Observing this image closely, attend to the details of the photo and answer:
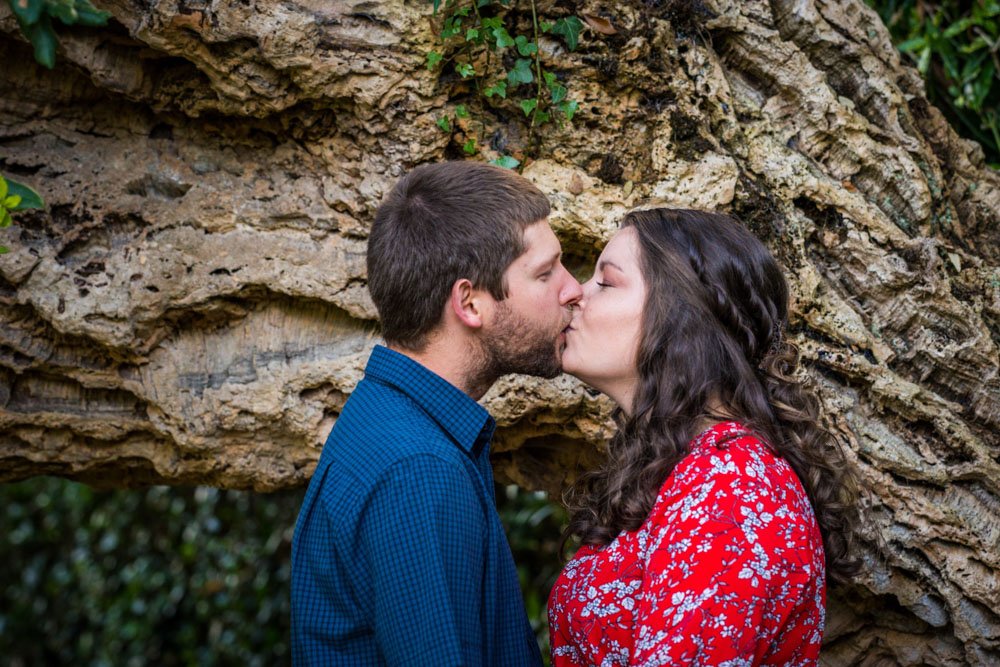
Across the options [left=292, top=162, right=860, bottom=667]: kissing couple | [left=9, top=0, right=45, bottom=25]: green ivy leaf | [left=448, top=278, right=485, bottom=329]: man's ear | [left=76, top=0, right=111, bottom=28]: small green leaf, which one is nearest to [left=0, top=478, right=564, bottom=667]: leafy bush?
[left=292, top=162, right=860, bottom=667]: kissing couple

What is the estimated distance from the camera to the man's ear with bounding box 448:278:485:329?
8.09 ft

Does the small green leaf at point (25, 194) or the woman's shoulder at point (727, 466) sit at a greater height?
the small green leaf at point (25, 194)

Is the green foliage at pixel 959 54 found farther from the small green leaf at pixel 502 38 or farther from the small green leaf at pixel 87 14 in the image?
the small green leaf at pixel 87 14

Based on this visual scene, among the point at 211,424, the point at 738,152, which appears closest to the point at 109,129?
the point at 211,424

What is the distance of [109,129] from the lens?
3494 mm

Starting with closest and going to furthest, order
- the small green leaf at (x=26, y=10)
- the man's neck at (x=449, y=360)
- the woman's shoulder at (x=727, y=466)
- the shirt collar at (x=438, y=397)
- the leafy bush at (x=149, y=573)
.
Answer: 1. the small green leaf at (x=26, y=10)
2. the woman's shoulder at (x=727, y=466)
3. the shirt collar at (x=438, y=397)
4. the man's neck at (x=449, y=360)
5. the leafy bush at (x=149, y=573)

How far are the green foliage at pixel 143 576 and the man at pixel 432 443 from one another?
497 cm

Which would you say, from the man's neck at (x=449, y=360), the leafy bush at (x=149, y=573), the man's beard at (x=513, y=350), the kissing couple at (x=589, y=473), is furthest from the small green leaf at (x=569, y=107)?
the leafy bush at (x=149, y=573)

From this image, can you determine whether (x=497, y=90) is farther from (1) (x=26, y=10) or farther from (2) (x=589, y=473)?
(1) (x=26, y=10)

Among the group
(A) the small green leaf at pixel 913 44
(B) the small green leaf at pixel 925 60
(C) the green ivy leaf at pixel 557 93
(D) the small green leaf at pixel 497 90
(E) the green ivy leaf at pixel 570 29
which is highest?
(A) the small green leaf at pixel 913 44

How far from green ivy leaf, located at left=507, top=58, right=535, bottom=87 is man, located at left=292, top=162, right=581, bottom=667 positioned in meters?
0.69

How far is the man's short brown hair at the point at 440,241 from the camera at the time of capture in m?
2.46

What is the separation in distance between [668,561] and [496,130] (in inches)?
74.2

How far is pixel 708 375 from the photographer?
245 centimetres
